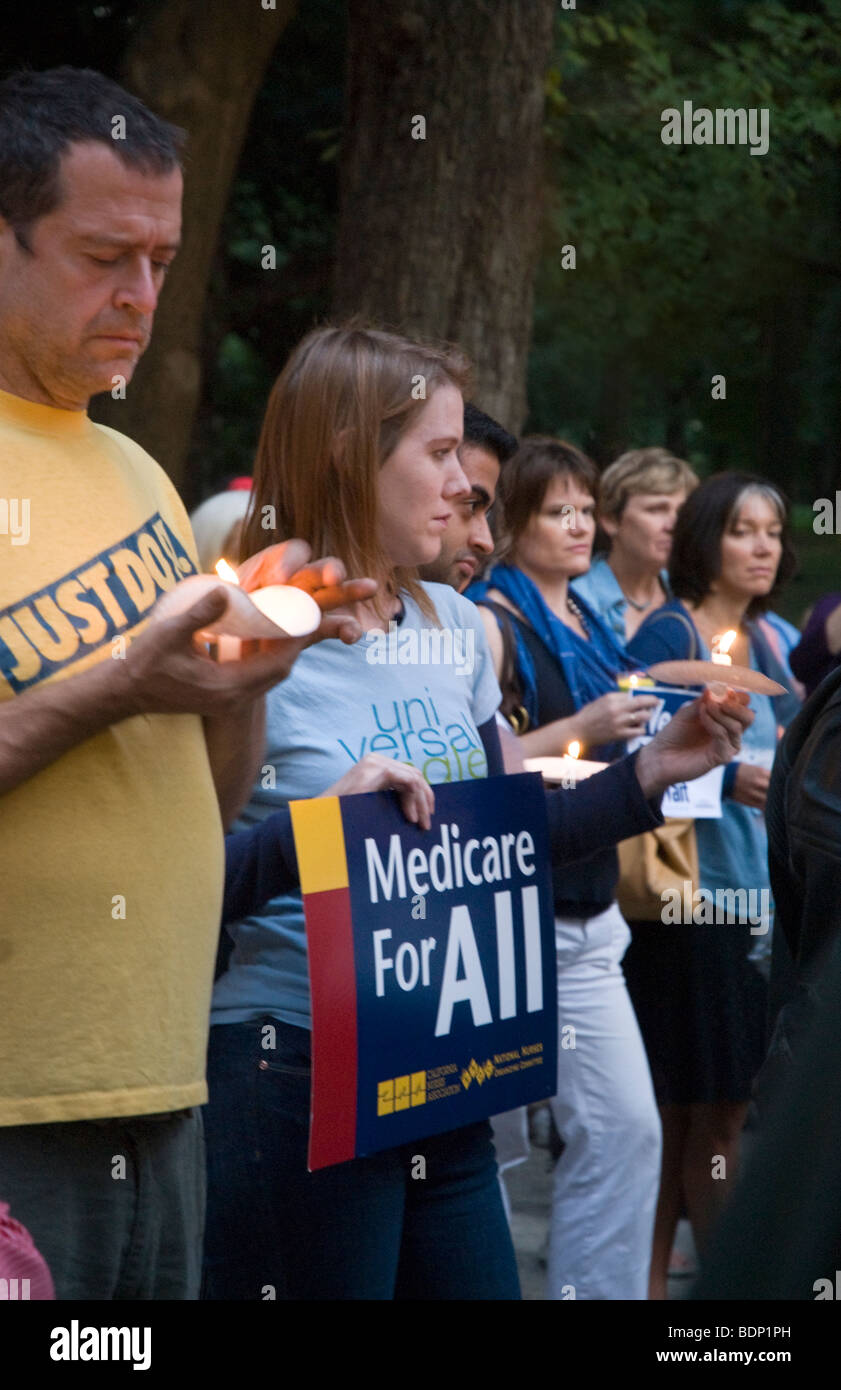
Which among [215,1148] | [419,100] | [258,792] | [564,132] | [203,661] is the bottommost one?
[215,1148]

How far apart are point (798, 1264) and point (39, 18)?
30.6 ft

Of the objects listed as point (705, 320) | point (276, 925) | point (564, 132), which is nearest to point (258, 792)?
point (276, 925)

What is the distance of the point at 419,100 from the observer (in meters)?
5.64

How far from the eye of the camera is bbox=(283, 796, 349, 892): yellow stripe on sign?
2.40m

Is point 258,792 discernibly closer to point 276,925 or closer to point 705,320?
point 276,925

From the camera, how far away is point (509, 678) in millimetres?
4082

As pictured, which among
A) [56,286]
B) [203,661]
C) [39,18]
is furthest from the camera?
[39,18]

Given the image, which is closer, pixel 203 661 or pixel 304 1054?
pixel 203 661

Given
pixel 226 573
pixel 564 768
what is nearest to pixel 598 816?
pixel 564 768

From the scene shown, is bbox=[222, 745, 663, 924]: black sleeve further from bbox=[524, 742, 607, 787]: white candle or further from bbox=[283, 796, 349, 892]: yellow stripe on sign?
bbox=[283, 796, 349, 892]: yellow stripe on sign

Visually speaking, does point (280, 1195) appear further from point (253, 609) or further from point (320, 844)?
point (253, 609)

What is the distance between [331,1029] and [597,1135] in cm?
162

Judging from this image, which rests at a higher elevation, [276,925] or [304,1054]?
[276,925]

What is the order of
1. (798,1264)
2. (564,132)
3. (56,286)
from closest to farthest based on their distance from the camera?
(798,1264) < (56,286) < (564,132)
